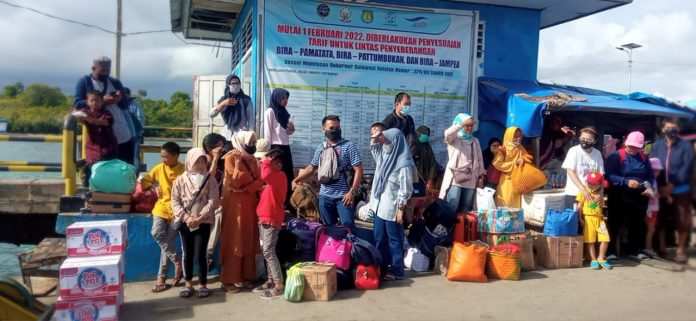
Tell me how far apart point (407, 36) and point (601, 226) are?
3.61m

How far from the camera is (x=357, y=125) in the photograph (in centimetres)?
738

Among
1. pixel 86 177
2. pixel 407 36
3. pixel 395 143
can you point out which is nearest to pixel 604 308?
pixel 395 143

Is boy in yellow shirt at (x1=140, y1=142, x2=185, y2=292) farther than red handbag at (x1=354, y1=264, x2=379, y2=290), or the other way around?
red handbag at (x1=354, y1=264, x2=379, y2=290)

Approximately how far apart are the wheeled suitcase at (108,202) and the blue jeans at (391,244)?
2624 mm

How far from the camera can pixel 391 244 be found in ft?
18.1

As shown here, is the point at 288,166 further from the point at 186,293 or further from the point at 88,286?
the point at 88,286

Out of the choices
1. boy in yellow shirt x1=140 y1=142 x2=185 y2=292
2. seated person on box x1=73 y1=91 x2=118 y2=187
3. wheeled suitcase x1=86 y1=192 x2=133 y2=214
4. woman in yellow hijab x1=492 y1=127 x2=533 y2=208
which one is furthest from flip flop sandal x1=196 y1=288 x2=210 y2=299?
woman in yellow hijab x1=492 y1=127 x2=533 y2=208

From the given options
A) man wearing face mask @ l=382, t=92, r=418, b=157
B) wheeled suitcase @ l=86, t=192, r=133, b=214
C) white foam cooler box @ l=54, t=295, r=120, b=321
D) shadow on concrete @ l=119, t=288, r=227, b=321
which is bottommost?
shadow on concrete @ l=119, t=288, r=227, b=321

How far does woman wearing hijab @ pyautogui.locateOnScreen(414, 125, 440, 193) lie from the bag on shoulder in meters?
1.47

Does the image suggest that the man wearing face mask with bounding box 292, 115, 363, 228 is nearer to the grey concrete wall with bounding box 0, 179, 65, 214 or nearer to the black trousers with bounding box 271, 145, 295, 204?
the black trousers with bounding box 271, 145, 295, 204

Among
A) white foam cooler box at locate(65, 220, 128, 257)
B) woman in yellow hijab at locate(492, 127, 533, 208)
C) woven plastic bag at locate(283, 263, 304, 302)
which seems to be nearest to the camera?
white foam cooler box at locate(65, 220, 128, 257)

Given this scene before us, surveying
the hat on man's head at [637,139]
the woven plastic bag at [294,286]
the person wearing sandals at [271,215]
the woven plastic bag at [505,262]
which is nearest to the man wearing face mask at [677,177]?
the hat on man's head at [637,139]

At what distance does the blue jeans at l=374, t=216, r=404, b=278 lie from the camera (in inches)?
217

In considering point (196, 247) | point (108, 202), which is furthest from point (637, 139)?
point (108, 202)
